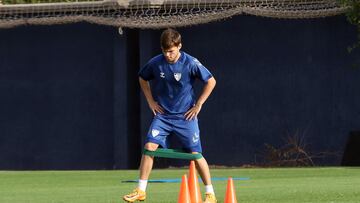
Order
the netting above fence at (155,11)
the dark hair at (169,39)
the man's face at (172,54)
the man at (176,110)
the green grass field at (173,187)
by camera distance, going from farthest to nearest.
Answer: the netting above fence at (155,11) → the green grass field at (173,187) → the man at (176,110) → the man's face at (172,54) → the dark hair at (169,39)

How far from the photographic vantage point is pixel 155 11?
25062 mm

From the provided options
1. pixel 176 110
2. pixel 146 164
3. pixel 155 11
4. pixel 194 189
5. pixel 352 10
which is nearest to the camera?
pixel 194 189

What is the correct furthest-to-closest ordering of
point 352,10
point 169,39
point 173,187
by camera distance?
point 352,10 → point 173,187 → point 169,39

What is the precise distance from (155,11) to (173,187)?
8933mm

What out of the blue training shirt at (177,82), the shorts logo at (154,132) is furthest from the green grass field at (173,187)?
the blue training shirt at (177,82)

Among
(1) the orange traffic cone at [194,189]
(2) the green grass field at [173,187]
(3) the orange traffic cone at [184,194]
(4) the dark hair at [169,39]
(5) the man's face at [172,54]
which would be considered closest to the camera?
(3) the orange traffic cone at [184,194]

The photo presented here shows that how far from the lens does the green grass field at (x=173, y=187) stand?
44.5 feet

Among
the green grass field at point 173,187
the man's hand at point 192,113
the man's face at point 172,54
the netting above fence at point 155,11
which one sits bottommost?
the green grass field at point 173,187

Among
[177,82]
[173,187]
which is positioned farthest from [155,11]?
[177,82]

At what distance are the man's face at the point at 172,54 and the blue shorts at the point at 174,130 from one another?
1.95ft

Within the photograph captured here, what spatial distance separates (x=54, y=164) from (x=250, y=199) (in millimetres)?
14050

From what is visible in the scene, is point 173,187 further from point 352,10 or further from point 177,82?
point 352,10

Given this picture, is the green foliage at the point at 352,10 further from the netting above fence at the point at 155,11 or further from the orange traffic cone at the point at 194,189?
the orange traffic cone at the point at 194,189

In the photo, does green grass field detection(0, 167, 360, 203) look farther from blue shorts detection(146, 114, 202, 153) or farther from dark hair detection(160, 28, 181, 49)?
dark hair detection(160, 28, 181, 49)
